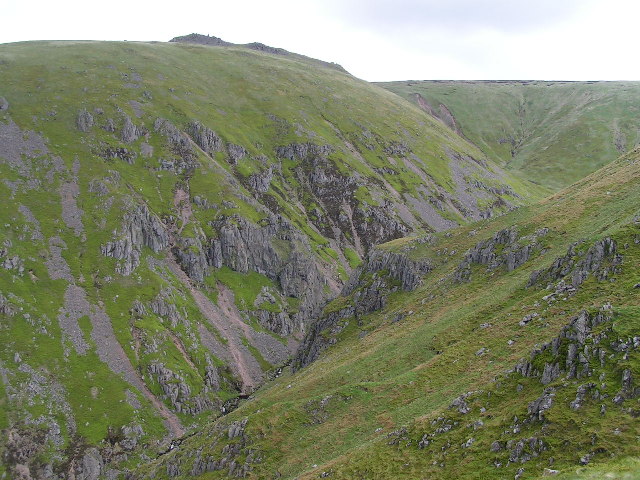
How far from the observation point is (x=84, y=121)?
17475cm

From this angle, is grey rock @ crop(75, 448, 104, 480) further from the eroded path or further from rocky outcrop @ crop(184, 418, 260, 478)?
rocky outcrop @ crop(184, 418, 260, 478)

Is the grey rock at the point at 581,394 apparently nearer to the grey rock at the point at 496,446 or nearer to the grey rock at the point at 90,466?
the grey rock at the point at 496,446

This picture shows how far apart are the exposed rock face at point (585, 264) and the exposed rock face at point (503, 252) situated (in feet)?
45.4

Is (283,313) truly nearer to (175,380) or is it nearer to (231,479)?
(175,380)

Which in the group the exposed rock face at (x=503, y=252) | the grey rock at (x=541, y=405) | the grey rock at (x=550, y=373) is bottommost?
the grey rock at (x=541, y=405)

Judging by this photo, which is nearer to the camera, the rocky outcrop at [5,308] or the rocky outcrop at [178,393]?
the rocky outcrop at [5,308]

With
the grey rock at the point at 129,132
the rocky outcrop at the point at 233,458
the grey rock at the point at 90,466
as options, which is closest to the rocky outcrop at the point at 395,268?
the rocky outcrop at the point at 233,458

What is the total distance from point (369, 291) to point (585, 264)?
5144 centimetres

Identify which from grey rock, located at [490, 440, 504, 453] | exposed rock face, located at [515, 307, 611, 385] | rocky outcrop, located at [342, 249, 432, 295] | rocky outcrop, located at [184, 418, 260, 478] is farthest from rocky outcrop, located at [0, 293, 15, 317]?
exposed rock face, located at [515, 307, 611, 385]

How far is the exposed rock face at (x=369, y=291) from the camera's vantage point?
295ft

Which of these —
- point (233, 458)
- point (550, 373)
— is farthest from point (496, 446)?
point (233, 458)

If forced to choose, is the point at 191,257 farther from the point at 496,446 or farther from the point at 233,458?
the point at 496,446

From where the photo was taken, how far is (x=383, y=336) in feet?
238

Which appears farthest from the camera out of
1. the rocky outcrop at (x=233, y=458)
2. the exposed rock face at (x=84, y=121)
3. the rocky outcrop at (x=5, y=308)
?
the exposed rock face at (x=84, y=121)
